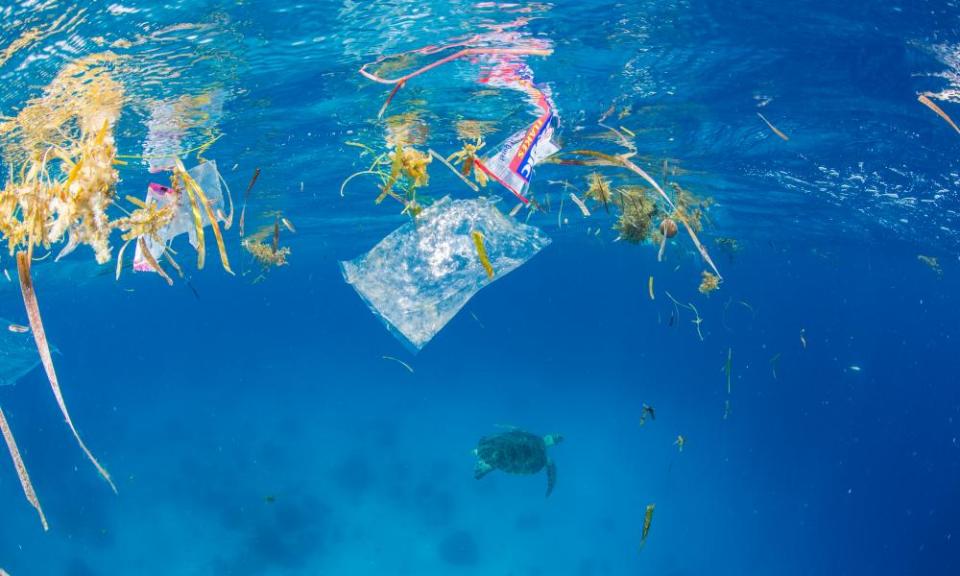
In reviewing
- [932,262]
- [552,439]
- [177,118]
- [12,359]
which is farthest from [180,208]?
[932,262]

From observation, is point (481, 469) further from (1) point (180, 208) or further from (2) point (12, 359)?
(2) point (12, 359)

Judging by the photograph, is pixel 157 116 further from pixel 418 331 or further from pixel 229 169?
pixel 418 331

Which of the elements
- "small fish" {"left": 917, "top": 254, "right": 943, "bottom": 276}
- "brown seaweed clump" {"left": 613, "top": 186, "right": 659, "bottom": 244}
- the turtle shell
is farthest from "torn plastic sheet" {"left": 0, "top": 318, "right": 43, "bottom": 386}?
"small fish" {"left": 917, "top": 254, "right": 943, "bottom": 276}

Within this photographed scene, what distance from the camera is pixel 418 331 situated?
15.5 feet

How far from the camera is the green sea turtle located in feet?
41.2

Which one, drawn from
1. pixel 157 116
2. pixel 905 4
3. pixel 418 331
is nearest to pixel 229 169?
pixel 157 116

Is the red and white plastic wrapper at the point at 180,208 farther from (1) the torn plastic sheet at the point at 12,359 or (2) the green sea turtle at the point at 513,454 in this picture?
(1) the torn plastic sheet at the point at 12,359

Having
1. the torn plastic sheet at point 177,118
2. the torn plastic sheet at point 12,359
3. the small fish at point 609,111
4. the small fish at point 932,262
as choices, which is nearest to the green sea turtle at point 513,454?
the small fish at point 609,111

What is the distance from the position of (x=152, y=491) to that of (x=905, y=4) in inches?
1507

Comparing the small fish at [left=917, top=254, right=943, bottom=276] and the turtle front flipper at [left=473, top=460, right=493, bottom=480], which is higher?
the turtle front flipper at [left=473, top=460, right=493, bottom=480]

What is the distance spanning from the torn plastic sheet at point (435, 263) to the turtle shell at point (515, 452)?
8378mm

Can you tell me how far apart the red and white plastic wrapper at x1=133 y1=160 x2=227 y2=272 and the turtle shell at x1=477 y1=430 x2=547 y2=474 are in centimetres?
999

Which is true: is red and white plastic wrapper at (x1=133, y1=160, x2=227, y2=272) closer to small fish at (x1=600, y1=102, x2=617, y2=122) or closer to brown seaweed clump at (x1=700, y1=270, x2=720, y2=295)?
brown seaweed clump at (x1=700, y1=270, x2=720, y2=295)

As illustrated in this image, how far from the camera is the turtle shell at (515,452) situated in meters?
12.6
